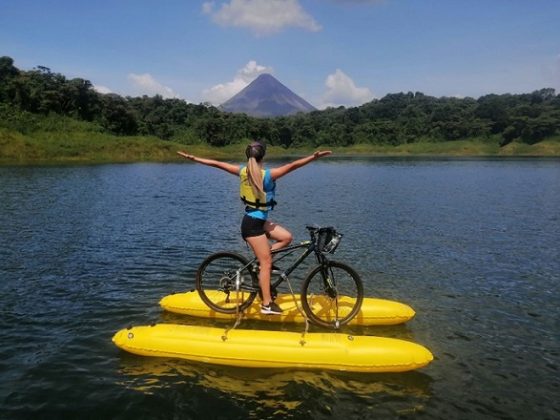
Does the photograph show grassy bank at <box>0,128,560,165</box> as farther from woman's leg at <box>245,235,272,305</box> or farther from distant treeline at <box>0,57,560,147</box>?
woman's leg at <box>245,235,272,305</box>

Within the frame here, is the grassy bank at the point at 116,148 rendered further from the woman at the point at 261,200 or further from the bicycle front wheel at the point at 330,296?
the bicycle front wheel at the point at 330,296

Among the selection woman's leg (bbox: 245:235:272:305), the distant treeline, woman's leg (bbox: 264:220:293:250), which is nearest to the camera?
woman's leg (bbox: 245:235:272:305)

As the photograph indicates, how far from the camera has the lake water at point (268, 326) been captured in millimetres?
7887

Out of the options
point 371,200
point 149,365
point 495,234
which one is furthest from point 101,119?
point 149,365

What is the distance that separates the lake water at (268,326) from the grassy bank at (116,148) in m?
60.9

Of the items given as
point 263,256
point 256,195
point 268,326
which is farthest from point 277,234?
point 268,326

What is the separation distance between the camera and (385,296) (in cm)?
1349

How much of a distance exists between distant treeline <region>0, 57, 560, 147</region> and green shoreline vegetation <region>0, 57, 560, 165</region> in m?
0.31

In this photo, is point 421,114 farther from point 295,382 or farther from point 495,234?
point 295,382

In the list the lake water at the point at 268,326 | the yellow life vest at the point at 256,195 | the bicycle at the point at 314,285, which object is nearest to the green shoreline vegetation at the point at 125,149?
the lake water at the point at 268,326

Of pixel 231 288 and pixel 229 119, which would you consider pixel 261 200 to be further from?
pixel 229 119

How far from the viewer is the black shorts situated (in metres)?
9.63

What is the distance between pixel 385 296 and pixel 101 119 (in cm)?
12175

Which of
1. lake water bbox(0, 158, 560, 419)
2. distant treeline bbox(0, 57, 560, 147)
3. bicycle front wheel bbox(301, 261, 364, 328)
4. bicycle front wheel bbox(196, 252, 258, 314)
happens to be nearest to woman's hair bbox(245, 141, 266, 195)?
bicycle front wheel bbox(196, 252, 258, 314)
